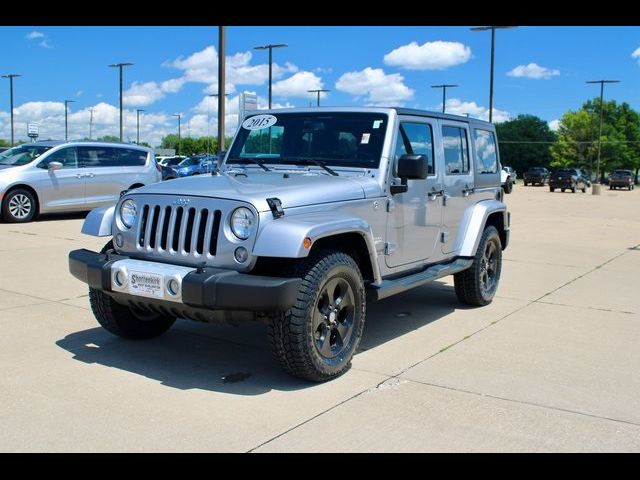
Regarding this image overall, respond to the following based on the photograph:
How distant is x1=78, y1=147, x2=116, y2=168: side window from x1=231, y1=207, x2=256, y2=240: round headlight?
11.3m

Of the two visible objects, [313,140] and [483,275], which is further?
[483,275]

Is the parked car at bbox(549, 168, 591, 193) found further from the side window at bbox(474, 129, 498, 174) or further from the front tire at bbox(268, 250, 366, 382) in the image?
the front tire at bbox(268, 250, 366, 382)

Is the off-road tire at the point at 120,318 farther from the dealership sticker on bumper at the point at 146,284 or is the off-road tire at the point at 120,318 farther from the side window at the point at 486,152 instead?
the side window at the point at 486,152

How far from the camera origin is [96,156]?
48.5ft

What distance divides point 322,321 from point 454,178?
8.36 ft

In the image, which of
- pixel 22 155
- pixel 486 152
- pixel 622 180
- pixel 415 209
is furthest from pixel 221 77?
pixel 622 180

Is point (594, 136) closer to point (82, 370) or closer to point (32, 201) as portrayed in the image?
point (32, 201)

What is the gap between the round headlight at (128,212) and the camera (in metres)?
4.69

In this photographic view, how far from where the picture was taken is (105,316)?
5105 mm

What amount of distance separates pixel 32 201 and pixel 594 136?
91.0m

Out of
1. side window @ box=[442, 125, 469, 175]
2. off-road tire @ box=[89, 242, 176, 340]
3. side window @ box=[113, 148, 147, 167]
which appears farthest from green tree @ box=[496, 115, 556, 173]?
off-road tire @ box=[89, 242, 176, 340]

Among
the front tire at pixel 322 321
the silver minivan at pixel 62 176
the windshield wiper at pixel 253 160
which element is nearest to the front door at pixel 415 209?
the front tire at pixel 322 321

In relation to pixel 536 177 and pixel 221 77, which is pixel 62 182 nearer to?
pixel 221 77
